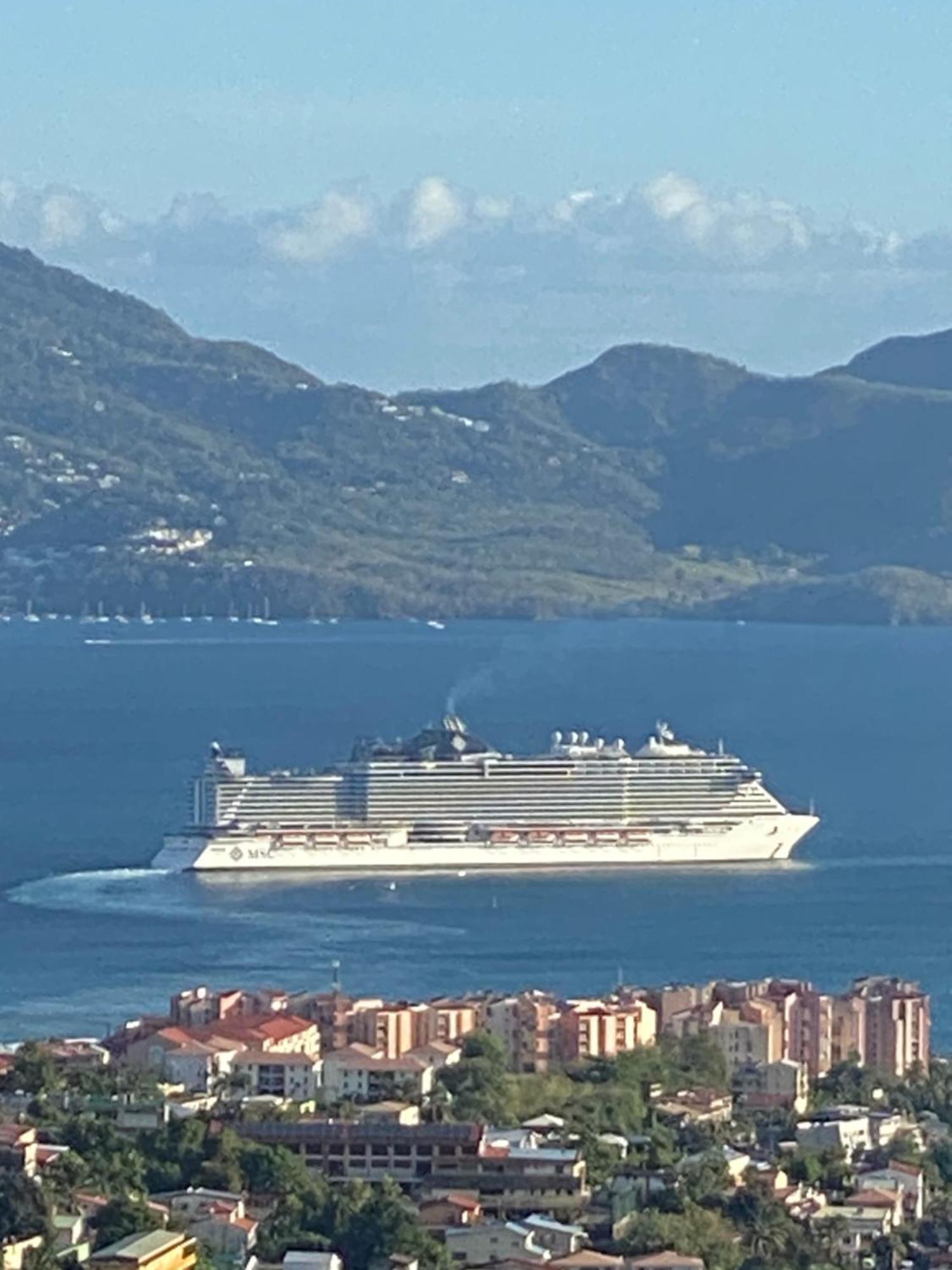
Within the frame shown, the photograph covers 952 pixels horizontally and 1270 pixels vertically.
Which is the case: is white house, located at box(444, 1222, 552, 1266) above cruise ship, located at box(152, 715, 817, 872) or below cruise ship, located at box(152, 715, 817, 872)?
below

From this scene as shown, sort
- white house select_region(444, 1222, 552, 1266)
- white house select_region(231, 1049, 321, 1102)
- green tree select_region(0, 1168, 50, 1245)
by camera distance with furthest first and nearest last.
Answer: white house select_region(231, 1049, 321, 1102) → white house select_region(444, 1222, 552, 1266) → green tree select_region(0, 1168, 50, 1245)

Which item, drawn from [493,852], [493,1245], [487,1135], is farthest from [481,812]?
[493,1245]

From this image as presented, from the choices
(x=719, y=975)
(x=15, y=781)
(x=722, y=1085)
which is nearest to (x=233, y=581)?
(x=15, y=781)

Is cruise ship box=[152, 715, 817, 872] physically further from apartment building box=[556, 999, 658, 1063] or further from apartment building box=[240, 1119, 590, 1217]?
Result: apartment building box=[240, 1119, 590, 1217]

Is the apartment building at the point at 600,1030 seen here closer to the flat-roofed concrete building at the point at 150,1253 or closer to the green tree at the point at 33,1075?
the green tree at the point at 33,1075

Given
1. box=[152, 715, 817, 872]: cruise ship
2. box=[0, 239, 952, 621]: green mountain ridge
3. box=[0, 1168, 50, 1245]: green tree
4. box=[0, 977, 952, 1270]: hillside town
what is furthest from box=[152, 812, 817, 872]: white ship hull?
box=[0, 239, 952, 621]: green mountain ridge

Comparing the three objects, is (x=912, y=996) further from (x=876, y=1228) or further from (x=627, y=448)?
(x=627, y=448)

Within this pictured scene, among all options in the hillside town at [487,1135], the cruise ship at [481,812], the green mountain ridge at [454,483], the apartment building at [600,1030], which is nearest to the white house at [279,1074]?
the hillside town at [487,1135]
